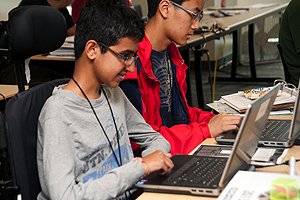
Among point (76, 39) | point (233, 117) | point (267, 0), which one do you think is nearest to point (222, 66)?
point (267, 0)

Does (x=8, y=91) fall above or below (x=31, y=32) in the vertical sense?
below

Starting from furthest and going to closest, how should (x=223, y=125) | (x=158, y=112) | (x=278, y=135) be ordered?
(x=158, y=112), (x=223, y=125), (x=278, y=135)

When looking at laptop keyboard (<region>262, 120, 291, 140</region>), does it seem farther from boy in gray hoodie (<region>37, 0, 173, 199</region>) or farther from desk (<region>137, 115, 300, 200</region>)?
boy in gray hoodie (<region>37, 0, 173, 199</region>)

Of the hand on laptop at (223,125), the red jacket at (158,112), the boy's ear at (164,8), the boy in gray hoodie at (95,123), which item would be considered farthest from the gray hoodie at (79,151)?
the boy's ear at (164,8)

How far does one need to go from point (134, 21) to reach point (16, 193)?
2.05ft

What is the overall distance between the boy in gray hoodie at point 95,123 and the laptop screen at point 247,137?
0.22m

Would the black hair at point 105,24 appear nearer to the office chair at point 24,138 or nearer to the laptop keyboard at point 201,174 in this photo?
the office chair at point 24,138

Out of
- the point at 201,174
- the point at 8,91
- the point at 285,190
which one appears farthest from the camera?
the point at 8,91

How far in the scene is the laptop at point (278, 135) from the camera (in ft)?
3.82

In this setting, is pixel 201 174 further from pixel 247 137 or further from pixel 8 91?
pixel 8 91

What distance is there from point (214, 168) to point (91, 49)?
1.71 feet

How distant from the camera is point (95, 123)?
3.66 feet

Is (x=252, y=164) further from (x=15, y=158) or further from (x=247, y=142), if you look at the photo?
(x=15, y=158)

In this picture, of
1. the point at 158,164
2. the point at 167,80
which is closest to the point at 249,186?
the point at 158,164
